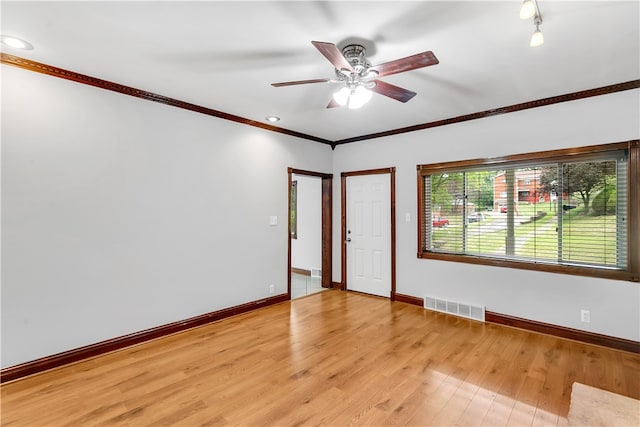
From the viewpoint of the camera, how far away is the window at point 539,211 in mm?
3127

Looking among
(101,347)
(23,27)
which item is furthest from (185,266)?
(23,27)

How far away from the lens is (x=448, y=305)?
413 centimetres

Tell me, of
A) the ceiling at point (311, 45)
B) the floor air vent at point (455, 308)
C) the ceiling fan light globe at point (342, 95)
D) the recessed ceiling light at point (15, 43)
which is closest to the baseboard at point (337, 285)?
the floor air vent at point (455, 308)

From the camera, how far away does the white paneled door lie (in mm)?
4844

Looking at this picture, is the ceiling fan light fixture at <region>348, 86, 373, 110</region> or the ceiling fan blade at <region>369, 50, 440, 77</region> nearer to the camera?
the ceiling fan blade at <region>369, 50, 440, 77</region>

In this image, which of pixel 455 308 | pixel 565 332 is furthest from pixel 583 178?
pixel 455 308

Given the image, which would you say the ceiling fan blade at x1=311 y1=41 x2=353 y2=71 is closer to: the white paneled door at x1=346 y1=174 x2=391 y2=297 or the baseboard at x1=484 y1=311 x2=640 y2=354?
the white paneled door at x1=346 y1=174 x2=391 y2=297

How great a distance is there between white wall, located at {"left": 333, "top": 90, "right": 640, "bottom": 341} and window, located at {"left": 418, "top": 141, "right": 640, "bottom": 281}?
11 cm

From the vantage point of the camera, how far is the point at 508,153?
3.71 meters

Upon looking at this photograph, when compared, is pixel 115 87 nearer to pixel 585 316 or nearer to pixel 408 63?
pixel 408 63

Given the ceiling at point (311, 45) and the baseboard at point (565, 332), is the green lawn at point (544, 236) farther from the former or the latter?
the ceiling at point (311, 45)

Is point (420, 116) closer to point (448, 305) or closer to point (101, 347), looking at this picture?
point (448, 305)

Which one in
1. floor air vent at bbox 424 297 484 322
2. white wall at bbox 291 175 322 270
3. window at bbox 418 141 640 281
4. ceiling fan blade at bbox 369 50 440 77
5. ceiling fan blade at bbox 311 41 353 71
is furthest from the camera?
white wall at bbox 291 175 322 270

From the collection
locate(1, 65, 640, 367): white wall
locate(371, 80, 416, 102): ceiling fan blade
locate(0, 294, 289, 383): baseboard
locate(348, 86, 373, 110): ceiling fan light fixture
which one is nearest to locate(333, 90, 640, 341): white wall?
locate(1, 65, 640, 367): white wall
